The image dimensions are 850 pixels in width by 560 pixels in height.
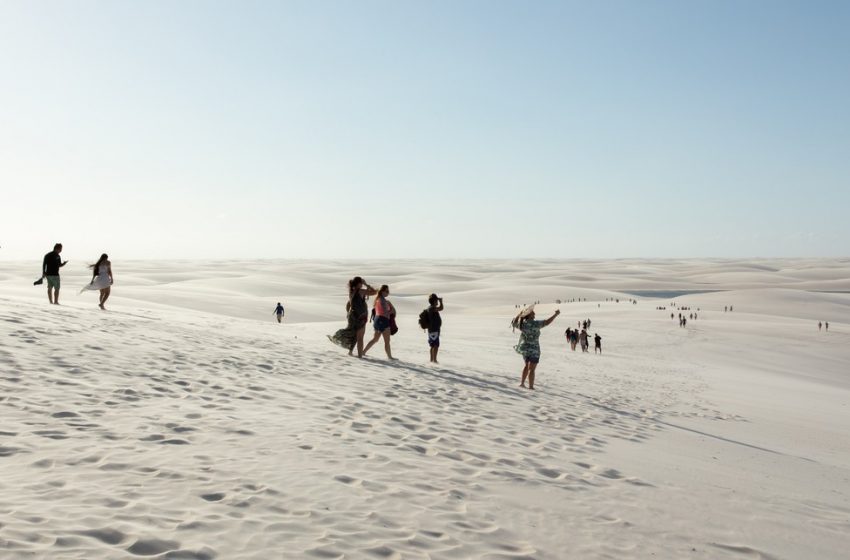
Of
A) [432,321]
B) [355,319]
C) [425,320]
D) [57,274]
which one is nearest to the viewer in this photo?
[355,319]

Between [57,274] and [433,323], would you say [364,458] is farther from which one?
[57,274]

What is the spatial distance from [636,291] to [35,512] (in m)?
92.0

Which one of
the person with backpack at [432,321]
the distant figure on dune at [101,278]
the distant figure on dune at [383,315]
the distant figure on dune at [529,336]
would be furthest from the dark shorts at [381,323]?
the distant figure on dune at [101,278]

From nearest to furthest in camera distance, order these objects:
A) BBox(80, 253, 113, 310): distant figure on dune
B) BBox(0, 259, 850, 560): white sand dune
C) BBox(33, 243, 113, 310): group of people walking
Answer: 1. BBox(0, 259, 850, 560): white sand dune
2. BBox(33, 243, 113, 310): group of people walking
3. BBox(80, 253, 113, 310): distant figure on dune

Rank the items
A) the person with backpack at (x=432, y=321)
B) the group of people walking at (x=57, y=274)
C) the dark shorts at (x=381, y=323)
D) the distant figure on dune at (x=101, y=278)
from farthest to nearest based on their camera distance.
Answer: the distant figure on dune at (x=101, y=278), the group of people walking at (x=57, y=274), the person with backpack at (x=432, y=321), the dark shorts at (x=381, y=323)

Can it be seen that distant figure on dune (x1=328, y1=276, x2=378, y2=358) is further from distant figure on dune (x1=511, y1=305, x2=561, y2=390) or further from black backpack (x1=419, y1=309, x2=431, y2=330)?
distant figure on dune (x1=511, y1=305, x2=561, y2=390)

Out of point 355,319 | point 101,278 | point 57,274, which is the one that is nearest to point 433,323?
point 355,319

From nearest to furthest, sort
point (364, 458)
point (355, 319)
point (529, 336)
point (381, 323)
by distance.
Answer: point (364, 458) < point (529, 336) < point (355, 319) < point (381, 323)

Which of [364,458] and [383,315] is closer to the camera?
[364,458]

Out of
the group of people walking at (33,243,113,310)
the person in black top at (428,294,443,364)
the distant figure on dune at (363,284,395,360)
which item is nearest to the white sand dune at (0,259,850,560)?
the person in black top at (428,294,443,364)

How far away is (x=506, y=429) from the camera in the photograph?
8.47 m

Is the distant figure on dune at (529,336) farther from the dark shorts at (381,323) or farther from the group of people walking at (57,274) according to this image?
the group of people walking at (57,274)

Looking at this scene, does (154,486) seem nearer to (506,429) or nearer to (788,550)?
(506,429)

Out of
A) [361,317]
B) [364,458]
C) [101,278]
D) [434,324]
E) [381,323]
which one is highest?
[101,278]
